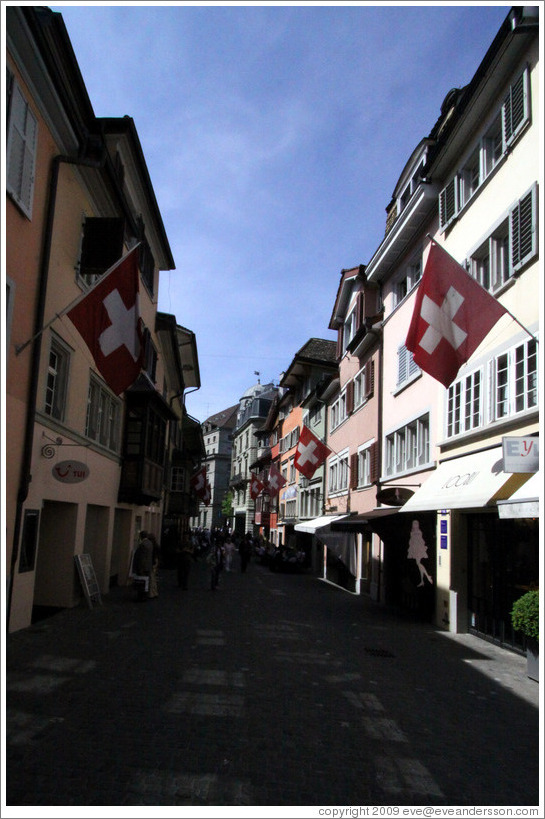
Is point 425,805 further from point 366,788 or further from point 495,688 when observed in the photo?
point 495,688

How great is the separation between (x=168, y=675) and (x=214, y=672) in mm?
686

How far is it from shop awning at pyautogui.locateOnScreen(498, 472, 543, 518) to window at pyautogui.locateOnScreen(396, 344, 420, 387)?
9384mm

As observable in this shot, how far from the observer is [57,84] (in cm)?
1094

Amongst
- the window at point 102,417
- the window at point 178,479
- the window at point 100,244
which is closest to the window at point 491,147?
the window at point 100,244

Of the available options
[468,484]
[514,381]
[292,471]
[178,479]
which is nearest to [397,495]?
[468,484]

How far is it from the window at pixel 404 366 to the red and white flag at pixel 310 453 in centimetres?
657

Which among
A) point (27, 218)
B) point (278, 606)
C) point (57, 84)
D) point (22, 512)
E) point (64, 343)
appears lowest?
point (278, 606)

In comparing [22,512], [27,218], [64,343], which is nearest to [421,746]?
[22,512]

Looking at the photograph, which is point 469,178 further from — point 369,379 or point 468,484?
point 369,379

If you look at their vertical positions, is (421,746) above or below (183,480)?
below

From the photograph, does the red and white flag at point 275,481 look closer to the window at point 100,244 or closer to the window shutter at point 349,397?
the window shutter at point 349,397

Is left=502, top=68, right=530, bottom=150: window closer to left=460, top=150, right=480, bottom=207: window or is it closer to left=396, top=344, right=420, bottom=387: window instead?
left=460, top=150, right=480, bottom=207: window

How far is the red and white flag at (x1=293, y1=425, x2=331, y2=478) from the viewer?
2669 cm

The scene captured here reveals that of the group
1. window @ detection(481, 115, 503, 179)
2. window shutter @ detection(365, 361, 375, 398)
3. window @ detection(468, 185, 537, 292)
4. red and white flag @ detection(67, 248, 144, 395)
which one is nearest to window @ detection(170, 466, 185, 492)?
window shutter @ detection(365, 361, 375, 398)
